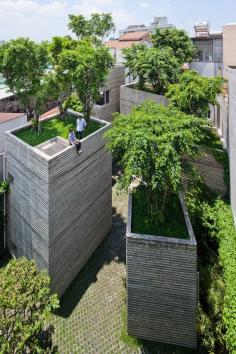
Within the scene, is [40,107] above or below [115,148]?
above

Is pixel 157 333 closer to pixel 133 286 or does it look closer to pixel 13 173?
pixel 133 286

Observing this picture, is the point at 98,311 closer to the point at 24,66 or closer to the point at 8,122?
the point at 8,122

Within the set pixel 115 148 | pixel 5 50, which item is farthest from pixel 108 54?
pixel 115 148

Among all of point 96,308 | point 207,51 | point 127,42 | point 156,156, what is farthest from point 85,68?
point 127,42

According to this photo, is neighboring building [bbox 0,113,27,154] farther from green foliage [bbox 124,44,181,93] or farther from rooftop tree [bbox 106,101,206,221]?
green foliage [bbox 124,44,181,93]

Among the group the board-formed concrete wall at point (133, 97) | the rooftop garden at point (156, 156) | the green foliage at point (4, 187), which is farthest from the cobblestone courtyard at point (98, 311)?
the board-formed concrete wall at point (133, 97)

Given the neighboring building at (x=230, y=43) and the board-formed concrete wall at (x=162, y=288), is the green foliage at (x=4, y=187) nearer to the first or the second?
the board-formed concrete wall at (x=162, y=288)

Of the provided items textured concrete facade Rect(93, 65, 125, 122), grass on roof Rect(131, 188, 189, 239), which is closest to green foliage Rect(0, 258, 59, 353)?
grass on roof Rect(131, 188, 189, 239)

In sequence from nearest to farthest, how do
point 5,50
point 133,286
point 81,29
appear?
point 133,286 → point 5,50 → point 81,29
